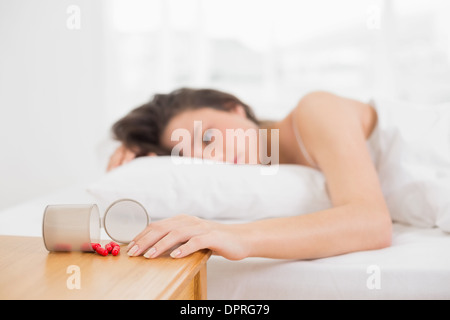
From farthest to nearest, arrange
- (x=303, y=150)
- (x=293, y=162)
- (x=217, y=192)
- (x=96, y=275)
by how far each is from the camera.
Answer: (x=293, y=162) → (x=303, y=150) → (x=217, y=192) → (x=96, y=275)

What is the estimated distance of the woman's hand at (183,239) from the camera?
0.73 meters

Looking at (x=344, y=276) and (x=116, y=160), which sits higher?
(x=116, y=160)

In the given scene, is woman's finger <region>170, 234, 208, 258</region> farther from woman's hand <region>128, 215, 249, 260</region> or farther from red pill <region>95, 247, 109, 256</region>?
red pill <region>95, 247, 109, 256</region>

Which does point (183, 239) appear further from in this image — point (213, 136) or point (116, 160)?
point (116, 160)

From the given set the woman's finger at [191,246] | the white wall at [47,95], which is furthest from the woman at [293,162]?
the white wall at [47,95]

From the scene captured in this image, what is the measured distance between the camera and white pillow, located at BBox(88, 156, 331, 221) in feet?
3.90

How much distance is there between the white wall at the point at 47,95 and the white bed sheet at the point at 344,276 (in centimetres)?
161

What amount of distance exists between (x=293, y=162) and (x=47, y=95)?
1.51 meters

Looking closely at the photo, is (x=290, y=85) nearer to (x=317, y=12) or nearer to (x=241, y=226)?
(x=317, y=12)

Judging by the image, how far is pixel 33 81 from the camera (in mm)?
2416

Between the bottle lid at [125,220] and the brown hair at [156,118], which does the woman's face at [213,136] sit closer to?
the brown hair at [156,118]

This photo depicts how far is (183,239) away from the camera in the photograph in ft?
2.45

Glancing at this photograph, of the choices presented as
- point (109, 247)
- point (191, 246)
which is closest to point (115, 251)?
point (109, 247)

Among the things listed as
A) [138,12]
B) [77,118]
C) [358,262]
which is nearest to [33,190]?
[77,118]
